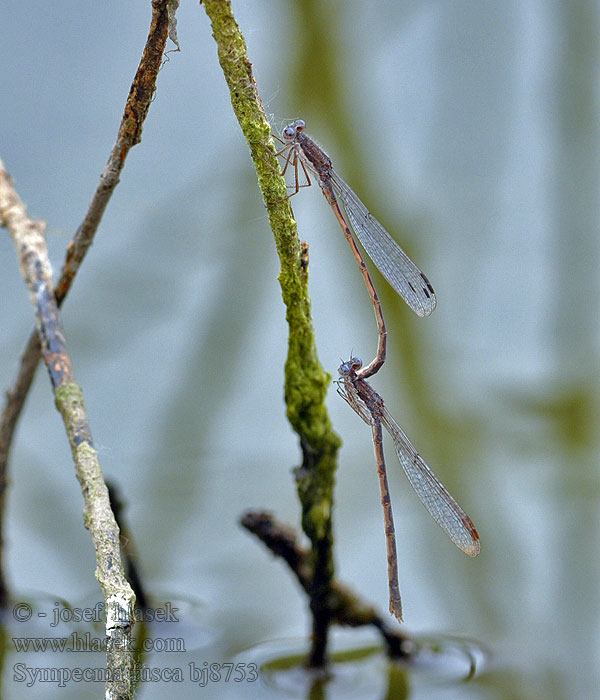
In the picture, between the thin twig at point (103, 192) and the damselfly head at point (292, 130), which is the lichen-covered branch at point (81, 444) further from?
the damselfly head at point (292, 130)

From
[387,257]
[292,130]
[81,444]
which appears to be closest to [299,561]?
[81,444]

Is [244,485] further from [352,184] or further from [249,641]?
[352,184]

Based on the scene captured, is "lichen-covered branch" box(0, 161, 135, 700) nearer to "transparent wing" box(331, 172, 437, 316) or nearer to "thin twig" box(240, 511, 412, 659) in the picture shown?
"thin twig" box(240, 511, 412, 659)

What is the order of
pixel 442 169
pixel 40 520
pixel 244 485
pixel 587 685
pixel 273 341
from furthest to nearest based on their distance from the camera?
pixel 442 169 < pixel 273 341 < pixel 244 485 < pixel 40 520 < pixel 587 685

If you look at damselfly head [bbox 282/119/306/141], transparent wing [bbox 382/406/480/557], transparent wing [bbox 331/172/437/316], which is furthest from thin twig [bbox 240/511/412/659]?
damselfly head [bbox 282/119/306/141]

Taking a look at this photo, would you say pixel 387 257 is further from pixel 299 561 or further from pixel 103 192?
pixel 103 192

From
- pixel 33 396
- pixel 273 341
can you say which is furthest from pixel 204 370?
pixel 33 396
